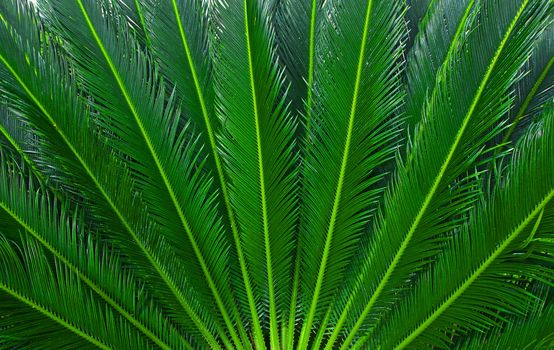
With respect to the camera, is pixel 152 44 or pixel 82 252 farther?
pixel 152 44

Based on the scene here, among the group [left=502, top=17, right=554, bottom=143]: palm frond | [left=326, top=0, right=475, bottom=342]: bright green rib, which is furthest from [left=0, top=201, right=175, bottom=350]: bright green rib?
[left=502, top=17, right=554, bottom=143]: palm frond

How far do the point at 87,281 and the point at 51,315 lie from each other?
259 mm

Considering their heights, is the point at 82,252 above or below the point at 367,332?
above

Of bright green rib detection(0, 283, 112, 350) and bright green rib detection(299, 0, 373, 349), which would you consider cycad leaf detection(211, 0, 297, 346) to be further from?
bright green rib detection(0, 283, 112, 350)

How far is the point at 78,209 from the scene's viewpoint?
3129 mm

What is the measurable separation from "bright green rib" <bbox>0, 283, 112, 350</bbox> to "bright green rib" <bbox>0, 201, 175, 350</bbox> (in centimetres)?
19

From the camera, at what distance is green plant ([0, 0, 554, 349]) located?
107 inches

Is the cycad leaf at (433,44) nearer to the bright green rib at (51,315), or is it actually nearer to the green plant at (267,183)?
the green plant at (267,183)

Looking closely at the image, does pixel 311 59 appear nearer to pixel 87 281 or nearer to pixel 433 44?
pixel 433 44

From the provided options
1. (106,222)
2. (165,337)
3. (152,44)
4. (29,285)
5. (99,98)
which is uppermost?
(152,44)

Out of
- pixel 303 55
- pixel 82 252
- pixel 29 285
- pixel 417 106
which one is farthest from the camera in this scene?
pixel 303 55

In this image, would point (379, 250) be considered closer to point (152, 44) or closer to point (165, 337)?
point (165, 337)

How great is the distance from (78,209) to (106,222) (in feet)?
0.72

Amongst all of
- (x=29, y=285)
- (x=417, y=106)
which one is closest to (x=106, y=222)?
(x=29, y=285)
